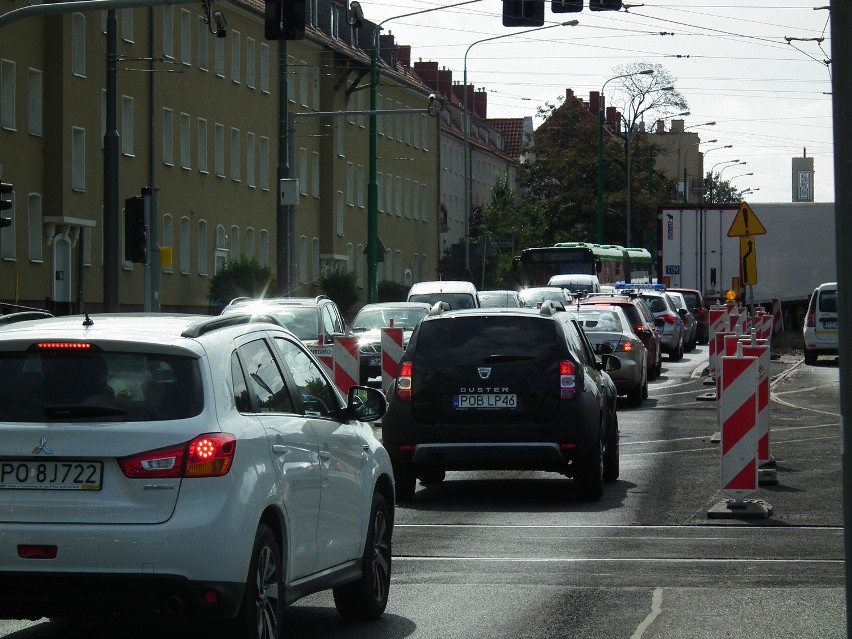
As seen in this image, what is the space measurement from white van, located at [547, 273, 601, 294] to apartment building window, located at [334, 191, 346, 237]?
25.0 metres

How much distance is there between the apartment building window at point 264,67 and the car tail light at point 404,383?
53.3 metres

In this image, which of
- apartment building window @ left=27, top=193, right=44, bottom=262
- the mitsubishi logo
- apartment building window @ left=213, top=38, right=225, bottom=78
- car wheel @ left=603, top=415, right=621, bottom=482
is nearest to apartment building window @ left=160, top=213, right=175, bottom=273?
apartment building window @ left=213, top=38, right=225, bottom=78

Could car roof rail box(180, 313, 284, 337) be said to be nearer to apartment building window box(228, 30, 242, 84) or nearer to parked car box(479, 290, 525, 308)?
parked car box(479, 290, 525, 308)

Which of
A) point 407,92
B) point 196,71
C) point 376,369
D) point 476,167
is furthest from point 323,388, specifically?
point 476,167

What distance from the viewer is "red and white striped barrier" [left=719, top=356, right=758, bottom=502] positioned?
13.7m

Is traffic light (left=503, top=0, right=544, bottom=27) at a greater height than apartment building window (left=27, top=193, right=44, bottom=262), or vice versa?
traffic light (left=503, top=0, right=544, bottom=27)

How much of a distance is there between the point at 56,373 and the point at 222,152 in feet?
187

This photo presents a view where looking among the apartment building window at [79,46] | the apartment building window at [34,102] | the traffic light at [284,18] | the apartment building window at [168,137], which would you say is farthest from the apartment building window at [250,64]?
the traffic light at [284,18]

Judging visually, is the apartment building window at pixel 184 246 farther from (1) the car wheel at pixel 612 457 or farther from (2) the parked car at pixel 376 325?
(1) the car wheel at pixel 612 457

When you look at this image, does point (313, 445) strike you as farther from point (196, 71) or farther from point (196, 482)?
point (196, 71)

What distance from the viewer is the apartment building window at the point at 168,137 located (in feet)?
190

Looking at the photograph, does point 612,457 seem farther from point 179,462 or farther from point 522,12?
point 179,462

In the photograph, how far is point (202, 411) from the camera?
7215mm

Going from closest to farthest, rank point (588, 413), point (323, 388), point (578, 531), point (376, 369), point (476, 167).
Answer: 1. point (323, 388)
2. point (578, 531)
3. point (588, 413)
4. point (376, 369)
5. point (476, 167)
